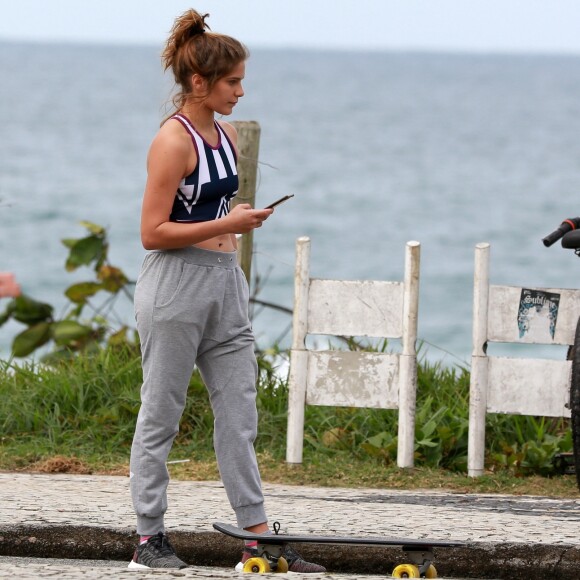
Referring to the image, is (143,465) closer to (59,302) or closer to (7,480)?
(7,480)

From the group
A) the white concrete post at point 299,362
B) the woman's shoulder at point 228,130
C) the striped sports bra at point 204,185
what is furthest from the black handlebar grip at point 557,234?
the striped sports bra at point 204,185

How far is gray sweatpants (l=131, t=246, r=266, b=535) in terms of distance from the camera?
4816mm

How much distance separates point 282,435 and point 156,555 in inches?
111

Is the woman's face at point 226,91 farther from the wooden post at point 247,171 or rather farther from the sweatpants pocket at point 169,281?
the wooden post at point 247,171

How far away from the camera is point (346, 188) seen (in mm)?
47688

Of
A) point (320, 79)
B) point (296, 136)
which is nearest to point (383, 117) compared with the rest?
point (296, 136)

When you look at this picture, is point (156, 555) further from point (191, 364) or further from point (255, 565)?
point (191, 364)

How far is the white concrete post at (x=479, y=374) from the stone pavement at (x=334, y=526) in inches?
27.1

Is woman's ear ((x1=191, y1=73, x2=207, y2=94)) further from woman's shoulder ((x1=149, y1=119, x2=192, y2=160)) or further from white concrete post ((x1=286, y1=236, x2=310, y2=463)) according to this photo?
white concrete post ((x1=286, y1=236, x2=310, y2=463))

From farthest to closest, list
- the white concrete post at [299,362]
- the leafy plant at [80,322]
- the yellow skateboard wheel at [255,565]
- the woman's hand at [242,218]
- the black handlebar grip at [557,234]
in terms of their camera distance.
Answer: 1. the leafy plant at [80,322]
2. the white concrete post at [299,362]
3. the black handlebar grip at [557,234]
4. the yellow skateboard wheel at [255,565]
5. the woman's hand at [242,218]

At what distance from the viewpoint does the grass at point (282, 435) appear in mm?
6965

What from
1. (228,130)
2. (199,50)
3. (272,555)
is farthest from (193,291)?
(272,555)

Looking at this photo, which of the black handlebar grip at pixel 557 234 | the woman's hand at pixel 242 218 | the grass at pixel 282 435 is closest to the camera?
the woman's hand at pixel 242 218

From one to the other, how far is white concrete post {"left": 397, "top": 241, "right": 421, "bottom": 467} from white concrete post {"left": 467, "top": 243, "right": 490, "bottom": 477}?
302 millimetres
